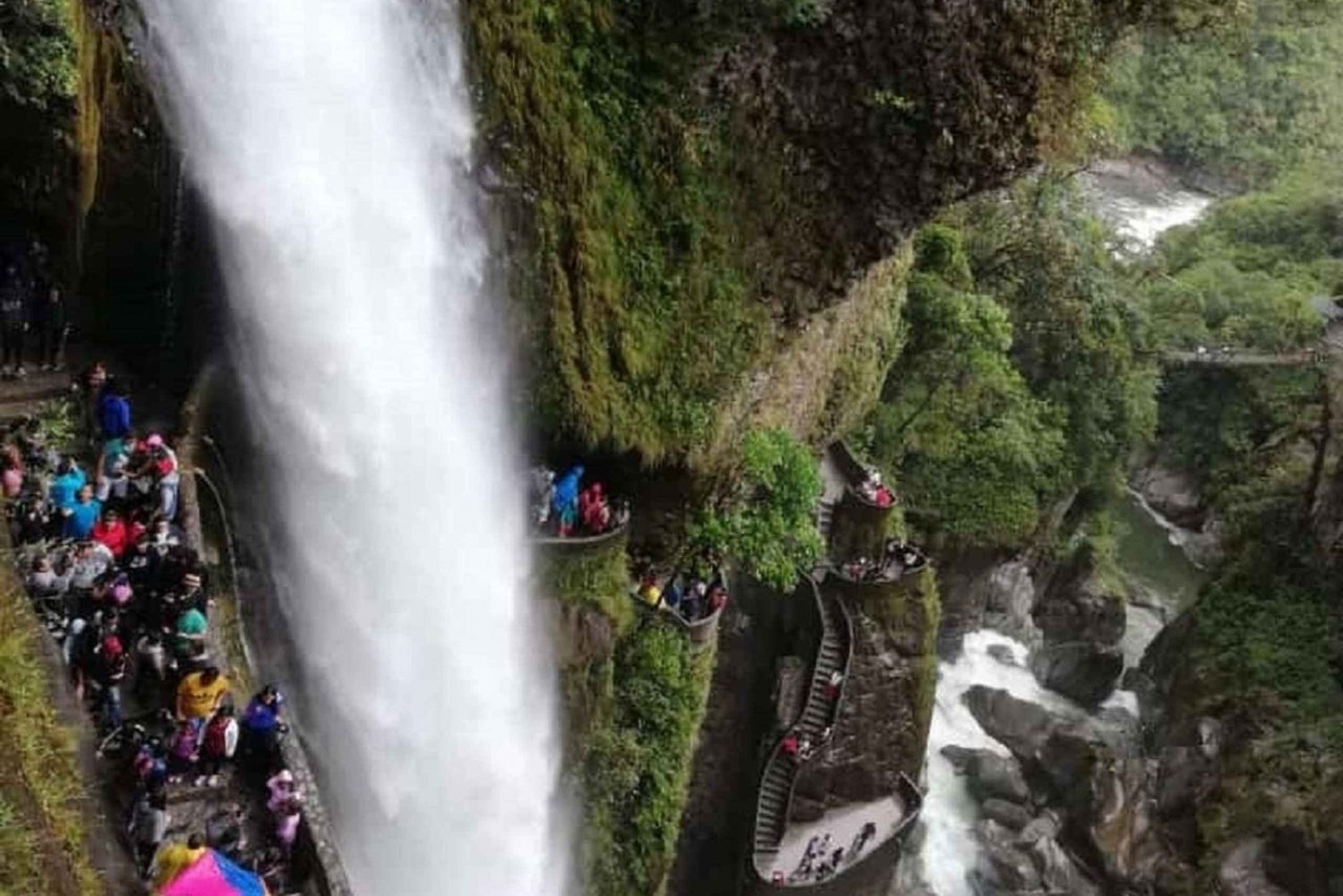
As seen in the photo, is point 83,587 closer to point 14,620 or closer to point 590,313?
point 14,620

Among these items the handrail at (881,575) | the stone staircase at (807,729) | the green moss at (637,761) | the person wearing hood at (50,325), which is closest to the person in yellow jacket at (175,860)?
the person wearing hood at (50,325)

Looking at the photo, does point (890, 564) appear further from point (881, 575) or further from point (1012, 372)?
point (1012, 372)

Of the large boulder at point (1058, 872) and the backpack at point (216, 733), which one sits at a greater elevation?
the backpack at point (216, 733)

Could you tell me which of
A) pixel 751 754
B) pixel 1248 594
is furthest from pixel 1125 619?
pixel 751 754

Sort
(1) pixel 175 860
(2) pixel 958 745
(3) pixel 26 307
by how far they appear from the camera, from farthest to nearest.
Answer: (2) pixel 958 745, (3) pixel 26 307, (1) pixel 175 860

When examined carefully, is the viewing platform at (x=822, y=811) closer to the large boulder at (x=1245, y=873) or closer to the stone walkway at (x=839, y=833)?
the stone walkway at (x=839, y=833)

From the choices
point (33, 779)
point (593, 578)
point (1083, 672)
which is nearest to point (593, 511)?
point (593, 578)
